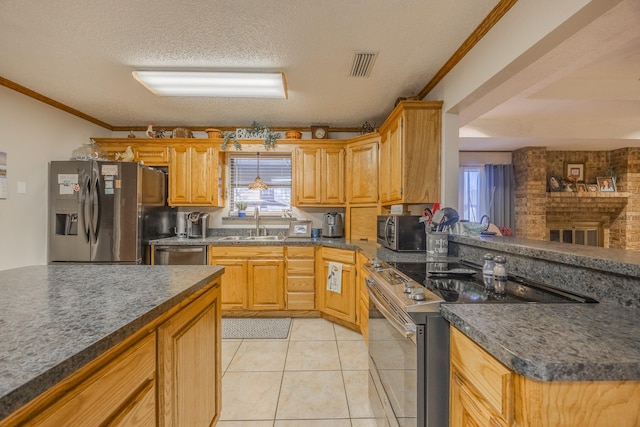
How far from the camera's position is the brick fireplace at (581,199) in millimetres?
5117

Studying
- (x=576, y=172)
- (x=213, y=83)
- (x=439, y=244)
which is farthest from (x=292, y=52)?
(x=576, y=172)

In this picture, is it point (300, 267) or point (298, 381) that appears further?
point (300, 267)

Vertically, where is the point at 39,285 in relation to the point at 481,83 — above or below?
below

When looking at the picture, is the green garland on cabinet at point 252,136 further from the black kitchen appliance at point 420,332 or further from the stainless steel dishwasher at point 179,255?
the black kitchen appliance at point 420,332

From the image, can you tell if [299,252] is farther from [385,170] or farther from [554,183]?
[554,183]

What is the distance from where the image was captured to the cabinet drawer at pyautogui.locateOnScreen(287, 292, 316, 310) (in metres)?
3.43

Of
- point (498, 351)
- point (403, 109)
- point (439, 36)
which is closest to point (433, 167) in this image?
point (403, 109)

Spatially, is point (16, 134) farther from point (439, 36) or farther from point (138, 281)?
point (439, 36)

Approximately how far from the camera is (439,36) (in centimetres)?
202

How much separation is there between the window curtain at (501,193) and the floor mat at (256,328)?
13.8ft

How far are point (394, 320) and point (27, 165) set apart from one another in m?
3.90

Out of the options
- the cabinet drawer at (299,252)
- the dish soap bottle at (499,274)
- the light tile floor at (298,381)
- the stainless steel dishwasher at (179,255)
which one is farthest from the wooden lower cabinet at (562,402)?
the stainless steel dishwasher at (179,255)

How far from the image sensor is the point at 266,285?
3.42 m

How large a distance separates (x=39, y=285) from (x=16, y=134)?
2.72m
